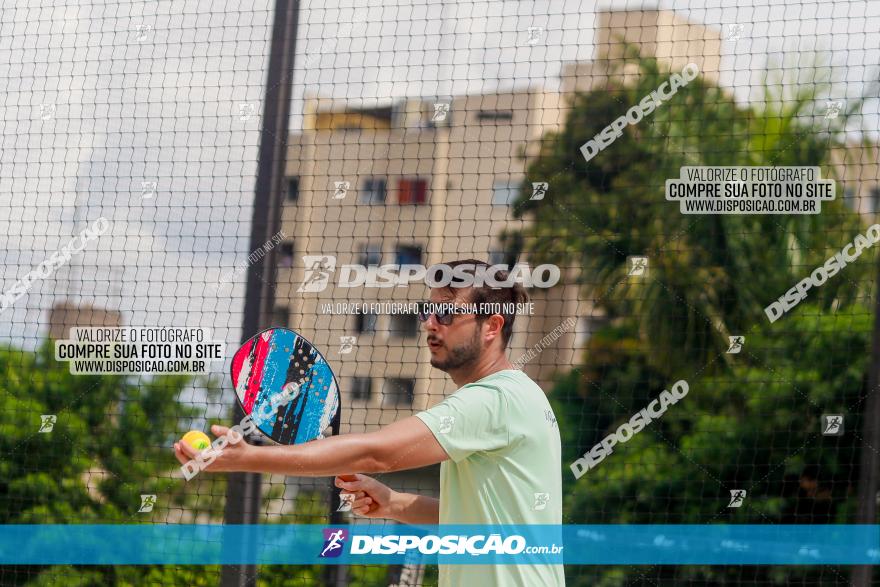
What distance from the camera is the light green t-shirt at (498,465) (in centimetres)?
219

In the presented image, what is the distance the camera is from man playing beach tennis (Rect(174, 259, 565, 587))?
6.81 feet

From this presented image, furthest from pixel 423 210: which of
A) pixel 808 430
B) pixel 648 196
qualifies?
pixel 808 430

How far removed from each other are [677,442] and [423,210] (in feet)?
49.9

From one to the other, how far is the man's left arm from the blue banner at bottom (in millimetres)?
260

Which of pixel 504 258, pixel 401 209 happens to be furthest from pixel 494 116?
pixel 401 209

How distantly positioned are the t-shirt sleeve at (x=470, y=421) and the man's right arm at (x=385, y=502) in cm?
34

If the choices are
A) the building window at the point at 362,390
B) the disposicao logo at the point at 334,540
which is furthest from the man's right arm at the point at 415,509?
the building window at the point at 362,390

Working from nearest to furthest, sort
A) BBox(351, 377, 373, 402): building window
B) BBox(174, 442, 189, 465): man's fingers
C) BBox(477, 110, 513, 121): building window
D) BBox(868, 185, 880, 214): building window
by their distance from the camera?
1. BBox(174, 442, 189, 465): man's fingers
2. BBox(351, 377, 373, 402): building window
3. BBox(868, 185, 880, 214): building window
4. BBox(477, 110, 513, 121): building window

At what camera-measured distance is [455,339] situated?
2463 millimetres

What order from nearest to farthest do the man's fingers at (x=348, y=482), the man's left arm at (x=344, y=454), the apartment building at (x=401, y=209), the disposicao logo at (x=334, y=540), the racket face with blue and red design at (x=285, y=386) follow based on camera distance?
the man's left arm at (x=344, y=454), the man's fingers at (x=348, y=482), the racket face with blue and red design at (x=285, y=386), the disposicao logo at (x=334, y=540), the apartment building at (x=401, y=209)

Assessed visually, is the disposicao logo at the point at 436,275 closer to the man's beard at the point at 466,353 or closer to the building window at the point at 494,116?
the man's beard at the point at 466,353

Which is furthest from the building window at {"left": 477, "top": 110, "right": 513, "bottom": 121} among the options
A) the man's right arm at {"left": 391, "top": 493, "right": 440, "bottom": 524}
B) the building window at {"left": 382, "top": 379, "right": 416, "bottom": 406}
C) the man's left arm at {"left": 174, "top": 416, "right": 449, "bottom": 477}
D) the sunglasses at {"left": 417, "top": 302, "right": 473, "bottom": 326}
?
the man's left arm at {"left": 174, "top": 416, "right": 449, "bottom": 477}

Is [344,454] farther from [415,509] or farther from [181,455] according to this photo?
[415,509]

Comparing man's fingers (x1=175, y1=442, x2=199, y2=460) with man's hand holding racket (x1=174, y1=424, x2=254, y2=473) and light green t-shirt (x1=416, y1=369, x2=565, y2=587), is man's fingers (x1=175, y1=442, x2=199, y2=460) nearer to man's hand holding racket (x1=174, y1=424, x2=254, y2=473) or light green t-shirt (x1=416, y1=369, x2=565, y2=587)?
man's hand holding racket (x1=174, y1=424, x2=254, y2=473)
